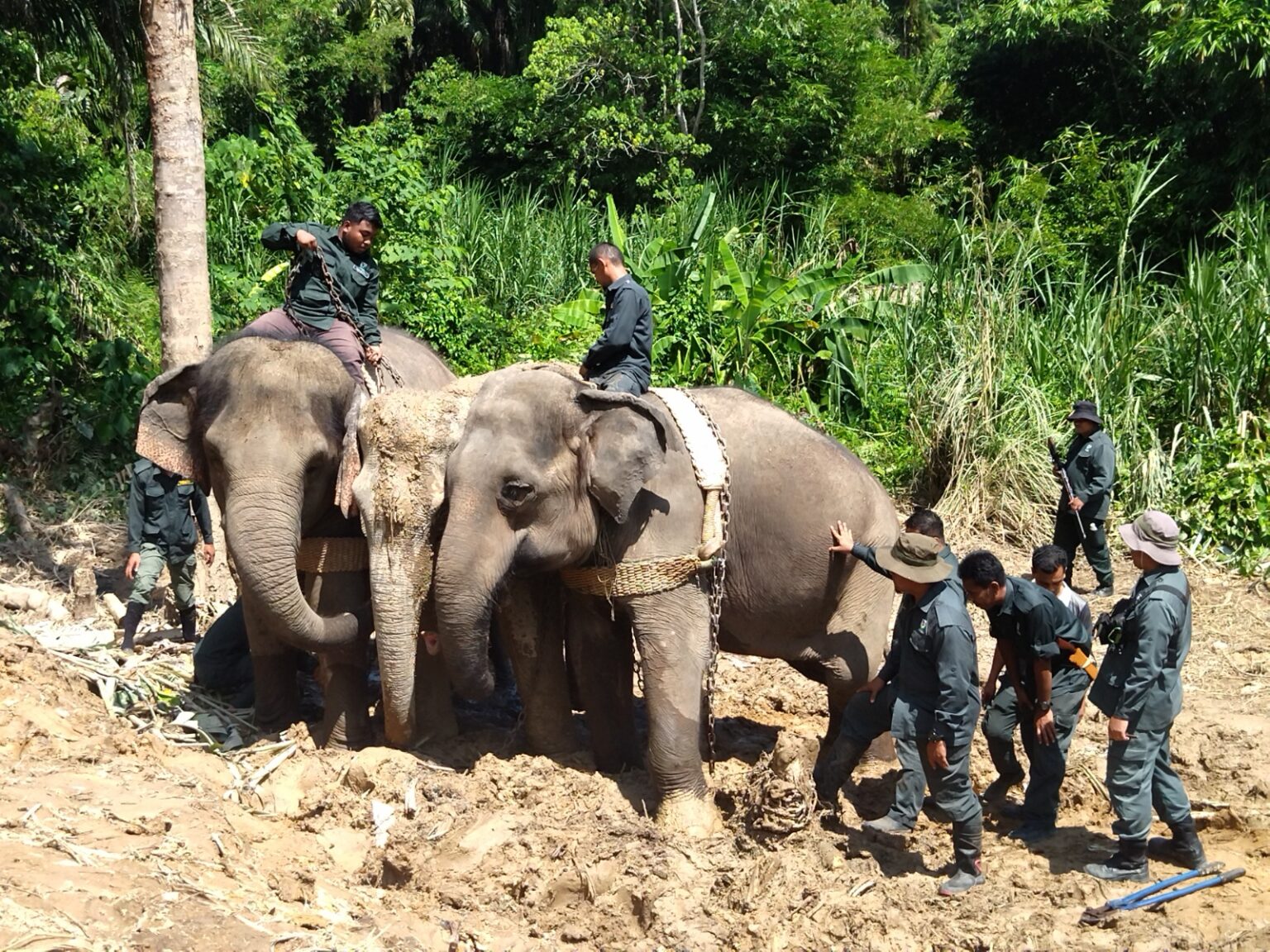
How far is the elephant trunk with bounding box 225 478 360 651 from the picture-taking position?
5.71 m

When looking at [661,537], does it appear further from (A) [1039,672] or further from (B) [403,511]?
(A) [1039,672]

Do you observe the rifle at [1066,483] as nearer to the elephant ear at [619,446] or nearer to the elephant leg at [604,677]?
the elephant leg at [604,677]

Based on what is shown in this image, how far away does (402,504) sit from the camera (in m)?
5.64

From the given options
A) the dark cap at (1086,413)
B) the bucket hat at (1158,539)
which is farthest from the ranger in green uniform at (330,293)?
the dark cap at (1086,413)

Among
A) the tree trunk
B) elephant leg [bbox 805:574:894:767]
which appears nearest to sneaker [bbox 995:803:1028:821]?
elephant leg [bbox 805:574:894:767]

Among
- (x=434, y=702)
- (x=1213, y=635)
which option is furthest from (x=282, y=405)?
(x=1213, y=635)

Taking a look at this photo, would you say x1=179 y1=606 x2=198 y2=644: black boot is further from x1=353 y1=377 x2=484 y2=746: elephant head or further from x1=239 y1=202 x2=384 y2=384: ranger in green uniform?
x1=353 y1=377 x2=484 y2=746: elephant head

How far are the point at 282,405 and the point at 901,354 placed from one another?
7.45 meters

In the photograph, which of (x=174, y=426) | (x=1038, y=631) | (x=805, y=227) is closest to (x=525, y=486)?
(x=174, y=426)

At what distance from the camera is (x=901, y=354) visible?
40.3ft

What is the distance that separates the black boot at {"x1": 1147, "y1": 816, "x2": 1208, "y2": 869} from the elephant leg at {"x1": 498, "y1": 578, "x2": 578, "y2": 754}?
257 centimetres

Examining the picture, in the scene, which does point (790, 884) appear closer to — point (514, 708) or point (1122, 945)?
point (1122, 945)

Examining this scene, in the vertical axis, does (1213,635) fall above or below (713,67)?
below

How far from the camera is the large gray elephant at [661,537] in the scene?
5.54m
